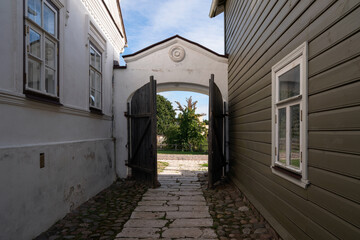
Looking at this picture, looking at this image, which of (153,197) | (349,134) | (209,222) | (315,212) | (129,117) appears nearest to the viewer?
(349,134)

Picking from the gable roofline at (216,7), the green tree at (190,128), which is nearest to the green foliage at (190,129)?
the green tree at (190,128)

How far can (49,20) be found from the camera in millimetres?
3938

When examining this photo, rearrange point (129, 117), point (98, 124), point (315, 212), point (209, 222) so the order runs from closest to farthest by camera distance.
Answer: point (315, 212), point (209, 222), point (98, 124), point (129, 117)

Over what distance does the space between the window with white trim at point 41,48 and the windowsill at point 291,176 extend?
10.7ft

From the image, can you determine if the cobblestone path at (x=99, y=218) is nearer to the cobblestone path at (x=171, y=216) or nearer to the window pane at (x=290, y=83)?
the cobblestone path at (x=171, y=216)

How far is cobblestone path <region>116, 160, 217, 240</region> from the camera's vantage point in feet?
12.0

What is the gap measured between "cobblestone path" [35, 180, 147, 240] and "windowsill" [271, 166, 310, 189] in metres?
2.35

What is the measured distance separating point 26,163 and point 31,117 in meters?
0.58

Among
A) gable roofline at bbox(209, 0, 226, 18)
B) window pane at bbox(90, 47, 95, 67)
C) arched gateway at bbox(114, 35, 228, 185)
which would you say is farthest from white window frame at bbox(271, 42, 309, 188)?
gable roofline at bbox(209, 0, 226, 18)

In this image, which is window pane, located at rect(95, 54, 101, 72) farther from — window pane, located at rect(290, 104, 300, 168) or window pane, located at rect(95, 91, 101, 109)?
window pane, located at rect(290, 104, 300, 168)

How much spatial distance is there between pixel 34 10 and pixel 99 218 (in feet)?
10.6

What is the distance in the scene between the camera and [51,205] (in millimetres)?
3789

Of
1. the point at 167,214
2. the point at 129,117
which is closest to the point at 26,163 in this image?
the point at 167,214

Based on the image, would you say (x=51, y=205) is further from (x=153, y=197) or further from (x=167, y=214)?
(x=153, y=197)
